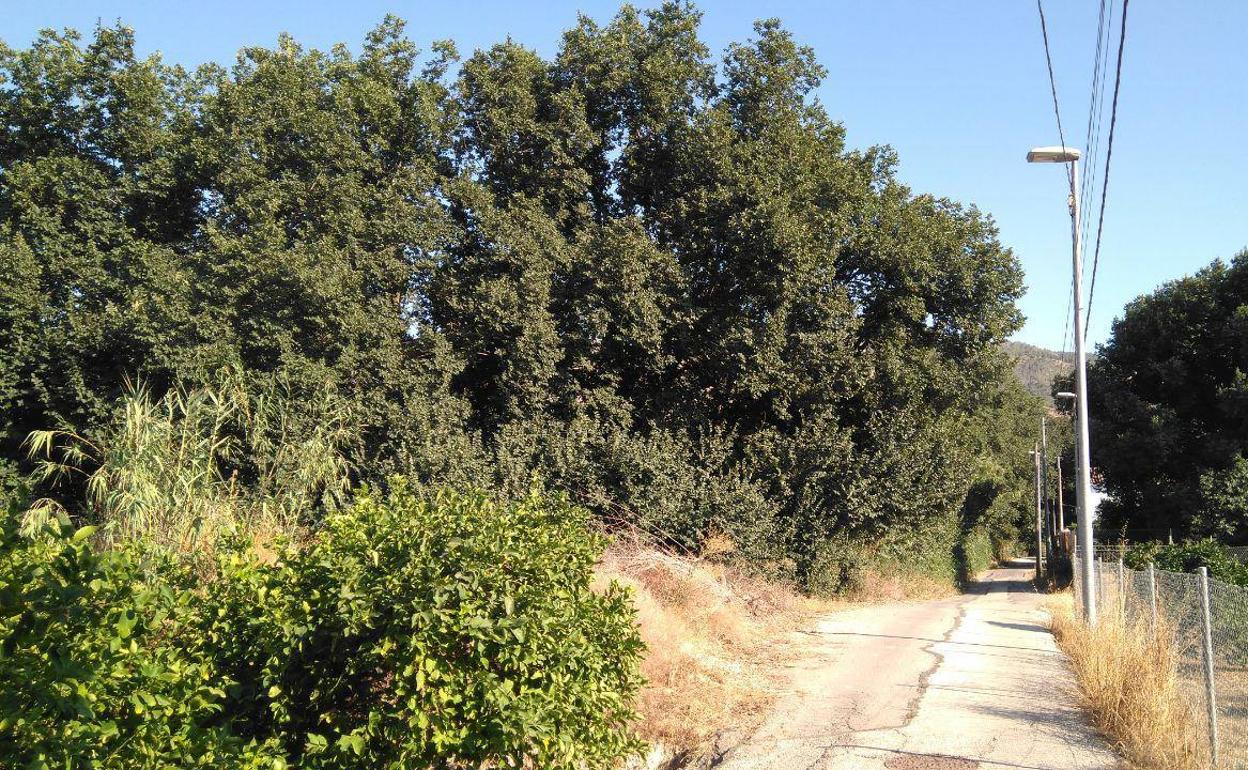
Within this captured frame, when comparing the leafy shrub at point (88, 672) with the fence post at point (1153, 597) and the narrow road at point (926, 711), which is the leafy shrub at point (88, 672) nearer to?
the narrow road at point (926, 711)

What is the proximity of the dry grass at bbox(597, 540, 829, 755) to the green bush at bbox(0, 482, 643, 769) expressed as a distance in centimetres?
124

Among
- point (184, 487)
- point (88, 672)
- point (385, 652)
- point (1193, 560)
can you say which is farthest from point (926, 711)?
point (1193, 560)

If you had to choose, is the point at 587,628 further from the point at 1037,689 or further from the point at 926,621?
the point at 926,621

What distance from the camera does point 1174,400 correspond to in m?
35.8

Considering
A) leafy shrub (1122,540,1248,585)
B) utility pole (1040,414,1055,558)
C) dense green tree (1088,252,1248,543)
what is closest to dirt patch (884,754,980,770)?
leafy shrub (1122,540,1248,585)

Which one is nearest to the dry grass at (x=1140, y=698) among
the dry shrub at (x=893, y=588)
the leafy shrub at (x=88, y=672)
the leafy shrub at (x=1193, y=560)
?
the leafy shrub at (x=88, y=672)

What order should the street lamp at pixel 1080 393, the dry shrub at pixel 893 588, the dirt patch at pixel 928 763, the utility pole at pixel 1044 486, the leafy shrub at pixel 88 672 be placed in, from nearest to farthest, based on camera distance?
the leafy shrub at pixel 88 672, the dirt patch at pixel 928 763, the street lamp at pixel 1080 393, the dry shrub at pixel 893 588, the utility pole at pixel 1044 486

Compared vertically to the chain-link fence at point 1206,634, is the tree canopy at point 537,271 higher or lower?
higher

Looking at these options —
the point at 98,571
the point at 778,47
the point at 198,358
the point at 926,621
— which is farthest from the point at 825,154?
the point at 98,571

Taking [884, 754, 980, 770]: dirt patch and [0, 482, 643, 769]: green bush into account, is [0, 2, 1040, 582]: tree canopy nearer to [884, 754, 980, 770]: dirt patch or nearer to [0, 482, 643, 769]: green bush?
[884, 754, 980, 770]: dirt patch

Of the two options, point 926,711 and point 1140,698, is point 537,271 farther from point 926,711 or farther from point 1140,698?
point 1140,698

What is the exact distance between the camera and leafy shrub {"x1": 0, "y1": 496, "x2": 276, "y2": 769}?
3.32 meters

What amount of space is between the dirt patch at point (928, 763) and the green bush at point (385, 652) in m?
2.39

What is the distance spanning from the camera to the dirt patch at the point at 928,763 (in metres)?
6.76
